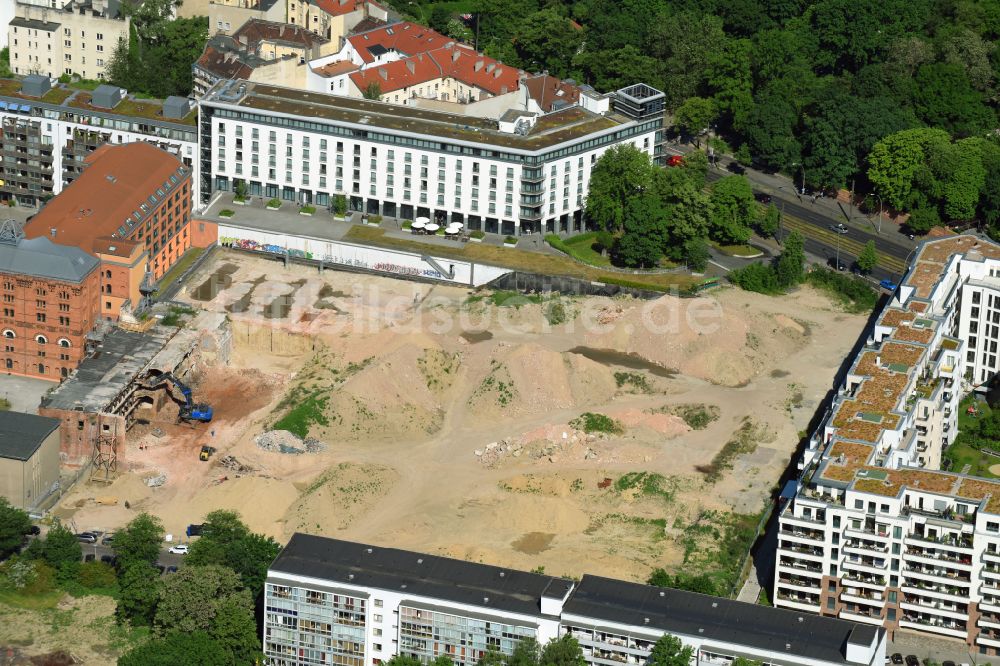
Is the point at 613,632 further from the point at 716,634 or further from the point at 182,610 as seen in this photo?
the point at 182,610

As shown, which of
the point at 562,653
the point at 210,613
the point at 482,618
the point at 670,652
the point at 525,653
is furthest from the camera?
the point at 210,613

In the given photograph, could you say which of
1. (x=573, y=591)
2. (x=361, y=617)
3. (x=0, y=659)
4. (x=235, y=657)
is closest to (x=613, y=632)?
(x=573, y=591)

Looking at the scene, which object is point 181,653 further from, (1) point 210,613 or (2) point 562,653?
(2) point 562,653

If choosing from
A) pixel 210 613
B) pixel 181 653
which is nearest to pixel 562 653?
pixel 210 613

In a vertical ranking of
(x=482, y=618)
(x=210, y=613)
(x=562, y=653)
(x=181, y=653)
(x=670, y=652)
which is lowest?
(x=181, y=653)

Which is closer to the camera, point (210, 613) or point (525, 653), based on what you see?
point (525, 653)

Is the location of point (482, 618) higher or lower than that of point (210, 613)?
higher

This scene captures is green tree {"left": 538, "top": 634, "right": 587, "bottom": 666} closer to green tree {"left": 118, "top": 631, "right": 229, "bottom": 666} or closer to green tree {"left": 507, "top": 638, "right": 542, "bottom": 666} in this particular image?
green tree {"left": 507, "top": 638, "right": 542, "bottom": 666}
